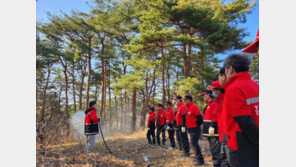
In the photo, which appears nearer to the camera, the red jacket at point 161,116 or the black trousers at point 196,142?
the black trousers at point 196,142

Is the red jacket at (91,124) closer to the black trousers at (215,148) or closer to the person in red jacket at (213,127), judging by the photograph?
the person in red jacket at (213,127)

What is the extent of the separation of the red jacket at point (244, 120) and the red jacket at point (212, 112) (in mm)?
2675

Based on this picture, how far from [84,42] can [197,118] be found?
15.7 meters

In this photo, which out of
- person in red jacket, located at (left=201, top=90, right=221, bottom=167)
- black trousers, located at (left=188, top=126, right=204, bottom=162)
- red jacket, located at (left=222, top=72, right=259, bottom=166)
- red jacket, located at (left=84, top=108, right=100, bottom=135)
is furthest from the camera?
red jacket, located at (left=84, top=108, right=100, bottom=135)

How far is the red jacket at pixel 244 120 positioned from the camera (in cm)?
149

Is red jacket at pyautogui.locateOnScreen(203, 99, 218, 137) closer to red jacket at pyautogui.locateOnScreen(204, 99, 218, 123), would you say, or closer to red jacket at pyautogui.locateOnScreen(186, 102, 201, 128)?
red jacket at pyautogui.locateOnScreen(204, 99, 218, 123)

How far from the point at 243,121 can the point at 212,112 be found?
2.94 metres

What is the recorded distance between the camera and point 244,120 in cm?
149

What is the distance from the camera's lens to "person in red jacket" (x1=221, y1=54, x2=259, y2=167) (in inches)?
58.8

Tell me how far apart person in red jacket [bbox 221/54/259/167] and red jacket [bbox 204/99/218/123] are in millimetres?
2649

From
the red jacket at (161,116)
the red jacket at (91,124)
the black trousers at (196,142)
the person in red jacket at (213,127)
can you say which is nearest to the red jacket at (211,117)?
the person in red jacket at (213,127)

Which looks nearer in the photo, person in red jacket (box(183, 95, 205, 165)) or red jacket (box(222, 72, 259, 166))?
red jacket (box(222, 72, 259, 166))

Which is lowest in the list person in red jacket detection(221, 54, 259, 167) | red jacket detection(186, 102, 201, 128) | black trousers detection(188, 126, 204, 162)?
black trousers detection(188, 126, 204, 162)

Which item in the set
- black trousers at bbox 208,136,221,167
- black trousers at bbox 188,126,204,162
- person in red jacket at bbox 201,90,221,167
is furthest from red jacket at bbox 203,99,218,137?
black trousers at bbox 188,126,204,162
